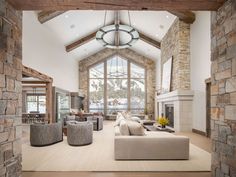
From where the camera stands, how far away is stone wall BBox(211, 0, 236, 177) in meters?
2.65

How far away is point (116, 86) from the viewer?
1703 cm

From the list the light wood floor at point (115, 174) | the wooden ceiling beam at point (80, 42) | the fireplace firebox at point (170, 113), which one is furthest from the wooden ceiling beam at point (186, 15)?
the light wood floor at point (115, 174)

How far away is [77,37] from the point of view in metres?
12.4

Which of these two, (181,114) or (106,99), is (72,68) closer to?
(106,99)

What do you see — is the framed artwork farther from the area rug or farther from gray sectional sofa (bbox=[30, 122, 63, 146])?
gray sectional sofa (bbox=[30, 122, 63, 146])

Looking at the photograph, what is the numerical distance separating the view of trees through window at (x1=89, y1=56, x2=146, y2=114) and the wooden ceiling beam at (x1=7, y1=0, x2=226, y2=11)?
14010 millimetres

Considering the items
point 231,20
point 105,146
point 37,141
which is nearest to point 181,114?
point 105,146

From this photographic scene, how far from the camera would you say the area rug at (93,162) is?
3.98m

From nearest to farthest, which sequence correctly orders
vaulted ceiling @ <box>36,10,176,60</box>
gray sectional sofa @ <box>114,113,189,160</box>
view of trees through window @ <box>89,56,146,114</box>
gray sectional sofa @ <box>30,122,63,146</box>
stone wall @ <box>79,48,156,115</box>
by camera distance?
gray sectional sofa @ <box>114,113,189,160</box>
gray sectional sofa @ <box>30,122,63,146</box>
vaulted ceiling @ <box>36,10,176,60</box>
stone wall @ <box>79,48,156,115</box>
view of trees through window @ <box>89,56,146,114</box>

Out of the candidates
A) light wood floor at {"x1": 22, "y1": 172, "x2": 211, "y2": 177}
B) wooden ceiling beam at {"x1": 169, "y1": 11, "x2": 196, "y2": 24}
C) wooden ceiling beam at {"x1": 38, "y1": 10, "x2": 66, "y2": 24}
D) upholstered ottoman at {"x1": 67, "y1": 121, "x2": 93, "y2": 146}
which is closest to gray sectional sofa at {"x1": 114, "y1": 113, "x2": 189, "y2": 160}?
light wood floor at {"x1": 22, "y1": 172, "x2": 211, "y2": 177}

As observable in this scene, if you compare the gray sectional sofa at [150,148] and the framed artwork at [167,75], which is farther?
the framed artwork at [167,75]

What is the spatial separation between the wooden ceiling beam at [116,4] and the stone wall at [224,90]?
27 centimetres

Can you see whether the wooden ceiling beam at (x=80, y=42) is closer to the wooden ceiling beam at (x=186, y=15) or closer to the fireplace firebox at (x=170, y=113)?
the wooden ceiling beam at (x=186, y=15)

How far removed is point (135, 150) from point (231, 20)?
2985 mm
